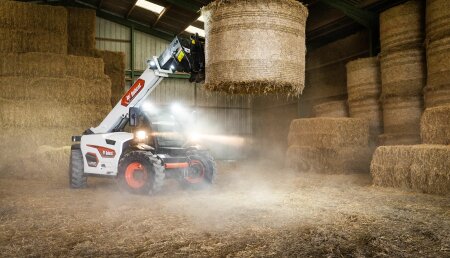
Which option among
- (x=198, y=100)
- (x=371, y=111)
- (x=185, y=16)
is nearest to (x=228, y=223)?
(x=371, y=111)

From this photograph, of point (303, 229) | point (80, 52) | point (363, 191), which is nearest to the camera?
point (303, 229)

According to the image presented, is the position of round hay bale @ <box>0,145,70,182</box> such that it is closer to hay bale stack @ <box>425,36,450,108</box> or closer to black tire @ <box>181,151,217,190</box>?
black tire @ <box>181,151,217,190</box>

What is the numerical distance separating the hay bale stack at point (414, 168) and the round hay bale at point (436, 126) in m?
0.47

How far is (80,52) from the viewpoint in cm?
1269

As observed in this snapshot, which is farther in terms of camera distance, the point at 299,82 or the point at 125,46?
the point at 125,46

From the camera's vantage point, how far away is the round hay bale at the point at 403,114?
8.71 meters

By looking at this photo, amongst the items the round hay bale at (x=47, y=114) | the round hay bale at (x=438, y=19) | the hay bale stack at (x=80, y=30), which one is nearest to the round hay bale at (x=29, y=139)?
Result: the round hay bale at (x=47, y=114)

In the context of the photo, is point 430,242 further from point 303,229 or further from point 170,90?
point 170,90

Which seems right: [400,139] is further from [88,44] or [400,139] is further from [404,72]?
[88,44]

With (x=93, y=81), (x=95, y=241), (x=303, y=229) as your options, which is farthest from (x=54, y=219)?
(x=93, y=81)

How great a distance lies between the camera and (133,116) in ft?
24.8

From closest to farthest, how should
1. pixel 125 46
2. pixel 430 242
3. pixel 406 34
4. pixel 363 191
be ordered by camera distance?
1. pixel 430 242
2. pixel 363 191
3. pixel 406 34
4. pixel 125 46

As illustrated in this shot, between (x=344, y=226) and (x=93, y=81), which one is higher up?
(x=93, y=81)

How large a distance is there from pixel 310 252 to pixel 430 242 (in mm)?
1255
